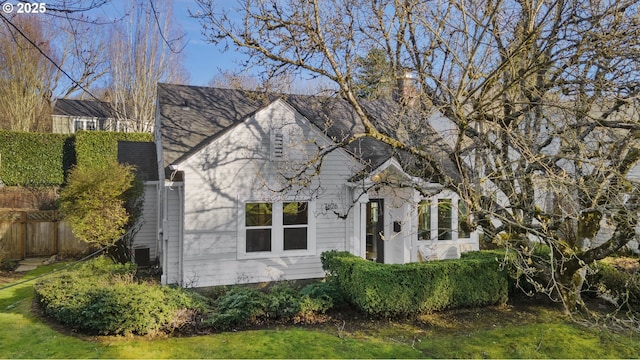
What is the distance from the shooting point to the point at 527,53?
24.6 feet

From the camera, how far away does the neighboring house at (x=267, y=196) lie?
9664mm

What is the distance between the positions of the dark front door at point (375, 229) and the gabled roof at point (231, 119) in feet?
5.03

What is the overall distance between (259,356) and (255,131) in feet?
20.2

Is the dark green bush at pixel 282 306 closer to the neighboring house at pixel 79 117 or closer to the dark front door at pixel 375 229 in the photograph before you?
the dark front door at pixel 375 229

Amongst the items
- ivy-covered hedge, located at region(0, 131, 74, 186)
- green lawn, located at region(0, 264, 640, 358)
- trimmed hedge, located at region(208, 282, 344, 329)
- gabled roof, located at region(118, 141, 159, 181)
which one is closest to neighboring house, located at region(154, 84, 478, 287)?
trimmed hedge, located at region(208, 282, 344, 329)

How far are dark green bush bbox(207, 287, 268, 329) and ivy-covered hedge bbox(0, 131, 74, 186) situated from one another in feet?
63.0

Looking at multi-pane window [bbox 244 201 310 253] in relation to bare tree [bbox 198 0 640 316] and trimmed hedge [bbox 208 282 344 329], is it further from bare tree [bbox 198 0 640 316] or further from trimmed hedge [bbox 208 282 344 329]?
→ bare tree [bbox 198 0 640 316]

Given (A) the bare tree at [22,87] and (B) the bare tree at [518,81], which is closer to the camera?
(B) the bare tree at [518,81]

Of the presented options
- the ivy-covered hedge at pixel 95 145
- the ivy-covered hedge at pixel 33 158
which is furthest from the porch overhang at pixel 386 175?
the ivy-covered hedge at pixel 33 158

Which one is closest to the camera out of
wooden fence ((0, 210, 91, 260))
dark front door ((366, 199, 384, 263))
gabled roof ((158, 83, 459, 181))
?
gabled roof ((158, 83, 459, 181))

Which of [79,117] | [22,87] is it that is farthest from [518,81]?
[79,117]

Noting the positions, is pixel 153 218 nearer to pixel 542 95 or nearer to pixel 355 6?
pixel 355 6

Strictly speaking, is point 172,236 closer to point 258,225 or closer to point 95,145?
point 258,225

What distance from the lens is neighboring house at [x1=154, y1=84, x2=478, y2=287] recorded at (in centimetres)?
966
